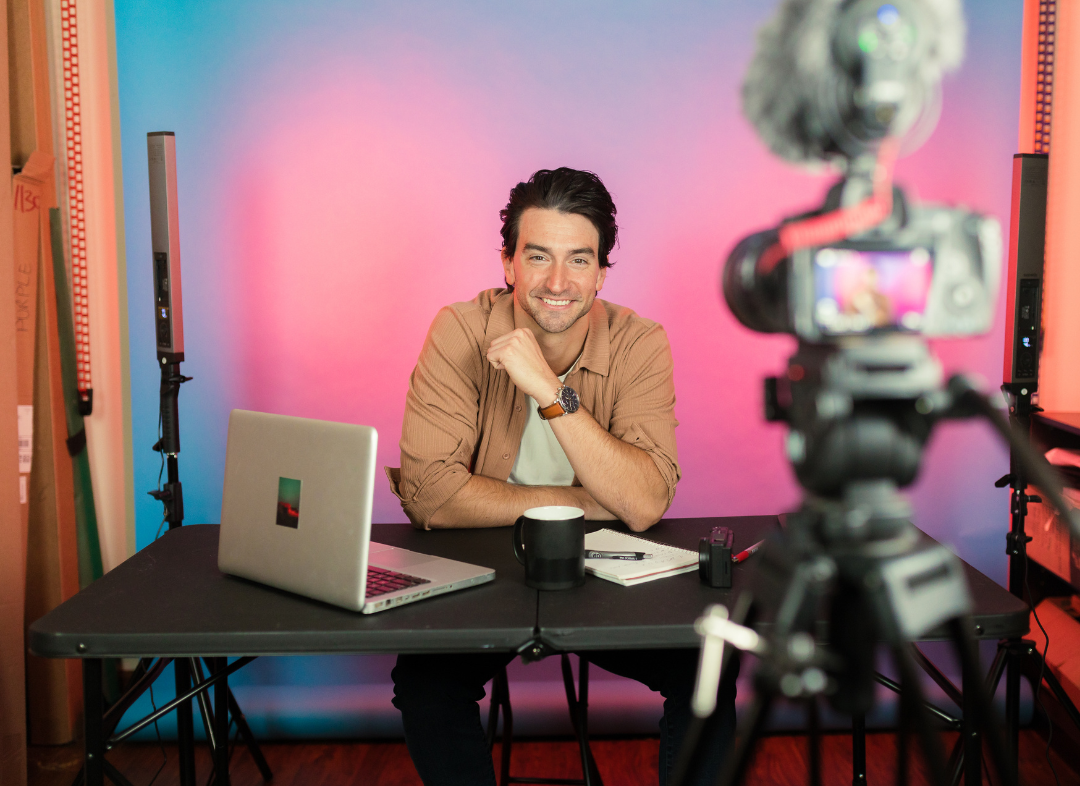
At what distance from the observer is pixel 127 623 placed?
1.16m

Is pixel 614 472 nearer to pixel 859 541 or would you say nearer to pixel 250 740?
pixel 859 541

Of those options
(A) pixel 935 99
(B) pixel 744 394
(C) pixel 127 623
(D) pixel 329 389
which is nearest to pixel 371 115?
(D) pixel 329 389

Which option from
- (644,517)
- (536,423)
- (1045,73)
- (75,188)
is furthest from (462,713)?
(1045,73)

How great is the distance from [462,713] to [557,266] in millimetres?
1002

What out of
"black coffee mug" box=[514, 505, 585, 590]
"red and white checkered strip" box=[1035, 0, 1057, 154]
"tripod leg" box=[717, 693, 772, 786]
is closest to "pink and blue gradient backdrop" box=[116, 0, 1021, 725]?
"red and white checkered strip" box=[1035, 0, 1057, 154]

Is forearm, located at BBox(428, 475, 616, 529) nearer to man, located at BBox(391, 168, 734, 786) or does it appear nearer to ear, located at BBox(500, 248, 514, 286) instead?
man, located at BBox(391, 168, 734, 786)

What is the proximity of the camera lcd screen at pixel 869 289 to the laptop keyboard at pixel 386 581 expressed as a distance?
857mm

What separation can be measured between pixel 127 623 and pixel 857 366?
1.04m

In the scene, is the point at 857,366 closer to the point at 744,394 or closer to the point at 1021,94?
the point at 744,394

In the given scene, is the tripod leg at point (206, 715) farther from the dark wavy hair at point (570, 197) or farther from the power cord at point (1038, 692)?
the power cord at point (1038, 692)

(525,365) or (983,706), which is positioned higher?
(525,365)

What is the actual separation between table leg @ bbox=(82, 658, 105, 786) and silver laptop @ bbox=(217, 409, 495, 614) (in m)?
0.23

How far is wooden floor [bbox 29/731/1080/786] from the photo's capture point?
223 cm

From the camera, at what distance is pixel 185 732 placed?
1.68 meters
